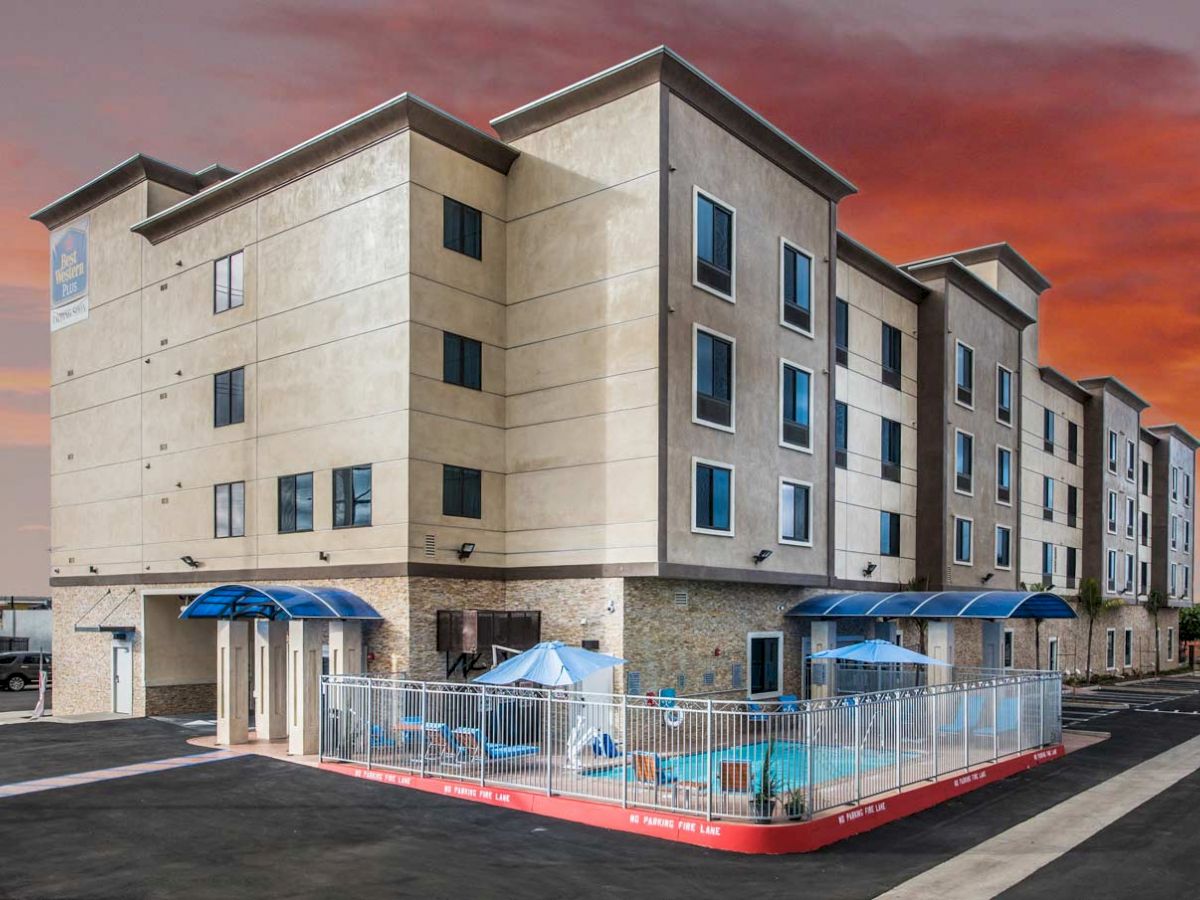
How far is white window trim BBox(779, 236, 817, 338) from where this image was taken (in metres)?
31.1

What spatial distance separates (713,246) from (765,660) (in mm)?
11806

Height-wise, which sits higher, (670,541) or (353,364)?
(353,364)

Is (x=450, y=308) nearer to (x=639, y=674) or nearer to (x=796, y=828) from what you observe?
(x=639, y=674)

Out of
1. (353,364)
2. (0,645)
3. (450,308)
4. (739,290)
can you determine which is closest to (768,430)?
(739,290)

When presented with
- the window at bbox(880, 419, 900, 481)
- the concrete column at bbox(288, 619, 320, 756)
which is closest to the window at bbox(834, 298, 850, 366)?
the window at bbox(880, 419, 900, 481)

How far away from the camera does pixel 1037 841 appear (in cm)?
1756

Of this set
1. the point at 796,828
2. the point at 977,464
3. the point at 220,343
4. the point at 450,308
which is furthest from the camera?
the point at 977,464

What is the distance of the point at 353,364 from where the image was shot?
28047 mm

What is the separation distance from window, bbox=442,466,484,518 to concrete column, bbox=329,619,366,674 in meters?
3.68

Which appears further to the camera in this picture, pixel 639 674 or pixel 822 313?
pixel 822 313

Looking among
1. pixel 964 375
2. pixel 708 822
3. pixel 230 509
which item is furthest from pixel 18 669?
pixel 708 822

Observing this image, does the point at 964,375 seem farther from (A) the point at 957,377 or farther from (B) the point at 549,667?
(B) the point at 549,667

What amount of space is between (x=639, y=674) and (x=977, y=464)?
2299cm

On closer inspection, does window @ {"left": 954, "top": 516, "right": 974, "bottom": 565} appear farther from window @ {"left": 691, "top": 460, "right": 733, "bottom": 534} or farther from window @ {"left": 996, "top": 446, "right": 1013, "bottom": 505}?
window @ {"left": 691, "top": 460, "right": 733, "bottom": 534}
